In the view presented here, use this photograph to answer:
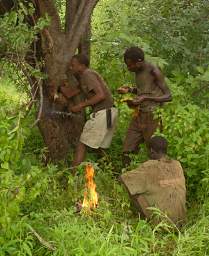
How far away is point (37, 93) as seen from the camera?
19.5 feet

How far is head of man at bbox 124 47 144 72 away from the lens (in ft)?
18.6

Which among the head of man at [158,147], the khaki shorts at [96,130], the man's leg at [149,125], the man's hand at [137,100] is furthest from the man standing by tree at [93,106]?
the head of man at [158,147]

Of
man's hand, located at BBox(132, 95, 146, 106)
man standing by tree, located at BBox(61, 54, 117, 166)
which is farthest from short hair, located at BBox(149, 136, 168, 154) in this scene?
man standing by tree, located at BBox(61, 54, 117, 166)

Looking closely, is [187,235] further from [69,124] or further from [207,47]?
[207,47]

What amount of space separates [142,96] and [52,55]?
103 centimetres

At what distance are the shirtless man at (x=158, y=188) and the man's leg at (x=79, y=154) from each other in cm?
111

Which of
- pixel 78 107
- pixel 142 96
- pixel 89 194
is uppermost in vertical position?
pixel 142 96

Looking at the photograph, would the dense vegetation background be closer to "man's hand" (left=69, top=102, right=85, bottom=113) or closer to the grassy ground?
the grassy ground

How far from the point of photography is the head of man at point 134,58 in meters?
5.67

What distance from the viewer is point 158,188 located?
4812 millimetres

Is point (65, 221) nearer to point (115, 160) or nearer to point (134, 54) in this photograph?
point (115, 160)

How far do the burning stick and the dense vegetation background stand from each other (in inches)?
3.7

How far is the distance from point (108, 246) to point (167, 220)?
0.67m

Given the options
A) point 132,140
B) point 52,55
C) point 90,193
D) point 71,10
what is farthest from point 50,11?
point 90,193
